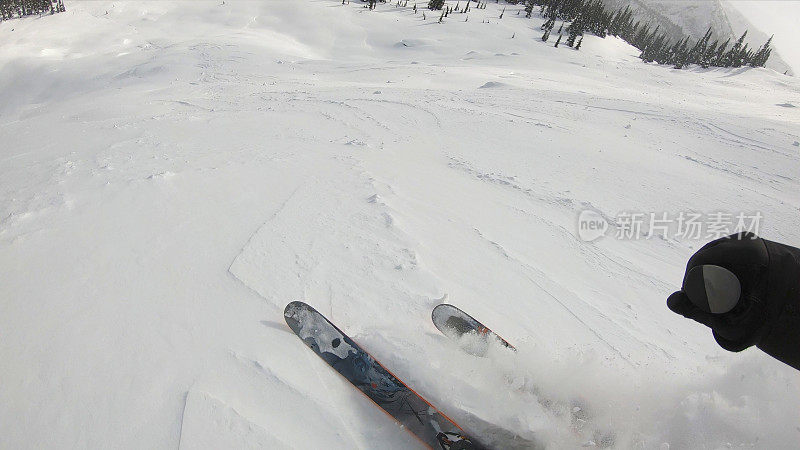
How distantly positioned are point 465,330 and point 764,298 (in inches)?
92.9

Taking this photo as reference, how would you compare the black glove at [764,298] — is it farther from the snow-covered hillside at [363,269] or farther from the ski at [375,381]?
the ski at [375,381]

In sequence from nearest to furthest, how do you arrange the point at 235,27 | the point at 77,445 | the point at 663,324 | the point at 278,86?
the point at 77,445 < the point at 663,324 < the point at 278,86 < the point at 235,27

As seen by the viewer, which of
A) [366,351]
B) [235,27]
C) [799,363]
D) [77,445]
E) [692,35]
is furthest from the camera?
[692,35]

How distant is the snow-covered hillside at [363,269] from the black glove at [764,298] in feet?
4.08

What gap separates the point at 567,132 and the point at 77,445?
10.3m

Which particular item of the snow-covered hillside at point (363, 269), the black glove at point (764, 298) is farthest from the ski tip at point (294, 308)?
the black glove at point (764, 298)

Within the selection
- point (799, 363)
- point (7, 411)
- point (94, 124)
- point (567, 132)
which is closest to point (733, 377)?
point (799, 363)

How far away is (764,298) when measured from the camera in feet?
5.61

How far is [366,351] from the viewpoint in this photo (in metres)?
3.46

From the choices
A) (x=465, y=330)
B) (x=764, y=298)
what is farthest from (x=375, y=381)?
(x=764, y=298)

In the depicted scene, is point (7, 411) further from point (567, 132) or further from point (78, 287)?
point (567, 132)

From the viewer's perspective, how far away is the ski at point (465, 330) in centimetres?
358

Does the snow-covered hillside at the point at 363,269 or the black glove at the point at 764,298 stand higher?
the black glove at the point at 764,298

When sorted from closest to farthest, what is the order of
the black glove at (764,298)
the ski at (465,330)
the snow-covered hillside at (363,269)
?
the black glove at (764,298) → the snow-covered hillside at (363,269) → the ski at (465,330)
